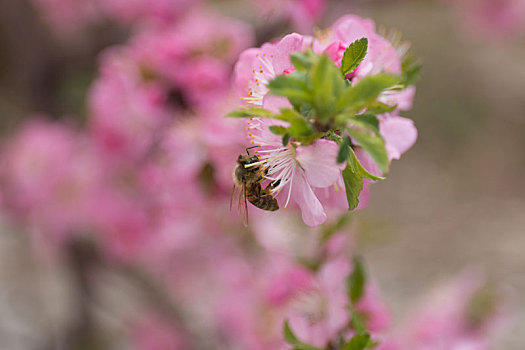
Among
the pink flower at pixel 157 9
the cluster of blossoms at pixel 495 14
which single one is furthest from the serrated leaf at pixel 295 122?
the cluster of blossoms at pixel 495 14

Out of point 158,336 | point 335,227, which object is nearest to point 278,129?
point 335,227

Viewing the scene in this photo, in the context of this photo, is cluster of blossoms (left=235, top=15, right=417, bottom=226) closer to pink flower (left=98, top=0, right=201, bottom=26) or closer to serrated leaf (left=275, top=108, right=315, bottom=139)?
serrated leaf (left=275, top=108, right=315, bottom=139)

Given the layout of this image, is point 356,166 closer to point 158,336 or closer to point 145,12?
point 145,12

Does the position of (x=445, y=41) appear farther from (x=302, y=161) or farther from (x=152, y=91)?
(x=302, y=161)

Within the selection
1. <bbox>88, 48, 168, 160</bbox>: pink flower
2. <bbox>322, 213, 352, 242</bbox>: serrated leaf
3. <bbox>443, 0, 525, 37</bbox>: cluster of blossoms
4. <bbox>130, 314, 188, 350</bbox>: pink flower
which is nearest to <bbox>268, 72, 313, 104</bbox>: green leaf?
<bbox>322, 213, 352, 242</bbox>: serrated leaf

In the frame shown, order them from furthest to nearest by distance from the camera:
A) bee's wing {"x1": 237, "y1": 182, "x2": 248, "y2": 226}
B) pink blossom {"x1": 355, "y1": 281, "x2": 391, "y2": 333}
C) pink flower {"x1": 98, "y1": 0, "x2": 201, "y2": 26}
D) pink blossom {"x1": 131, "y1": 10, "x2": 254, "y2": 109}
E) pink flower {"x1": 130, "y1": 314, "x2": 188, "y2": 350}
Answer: pink flower {"x1": 130, "y1": 314, "x2": 188, "y2": 350} → pink flower {"x1": 98, "y1": 0, "x2": 201, "y2": 26} → pink blossom {"x1": 131, "y1": 10, "x2": 254, "y2": 109} → pink blossom {"x1": 355, "y1": 281, "x2": 391, "y2": 333} → bee's wing {"x1": 237, "y1": 182, "x2": 248, "y2": 226}

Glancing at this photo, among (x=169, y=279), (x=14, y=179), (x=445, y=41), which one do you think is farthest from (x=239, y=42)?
(x=445, y=41)
